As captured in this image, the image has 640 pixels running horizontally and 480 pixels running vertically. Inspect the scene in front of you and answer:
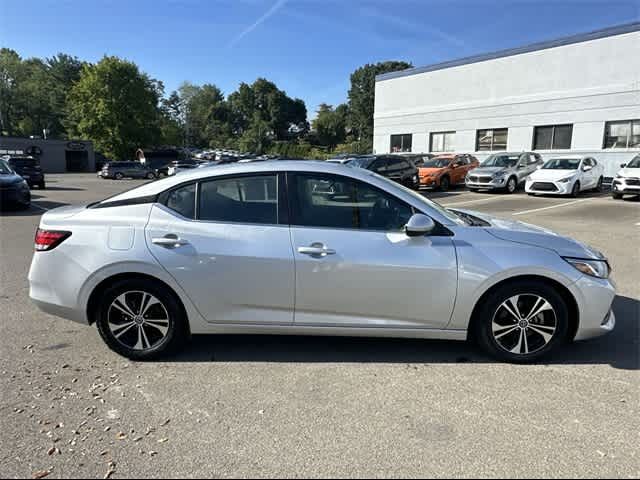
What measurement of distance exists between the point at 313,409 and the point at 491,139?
27.6 meters

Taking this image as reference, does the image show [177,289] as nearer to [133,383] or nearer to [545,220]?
[133,383]

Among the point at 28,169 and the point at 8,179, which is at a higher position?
the point at 28,169

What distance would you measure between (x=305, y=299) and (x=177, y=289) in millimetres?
1010

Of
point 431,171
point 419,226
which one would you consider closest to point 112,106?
point 431,171

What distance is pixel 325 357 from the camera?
3590 mm

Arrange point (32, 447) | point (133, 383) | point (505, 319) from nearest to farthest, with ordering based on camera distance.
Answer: point (32, 447) → point (133, 383) → point (505, 319)

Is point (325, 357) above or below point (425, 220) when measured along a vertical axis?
below

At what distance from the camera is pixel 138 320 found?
3496 mm

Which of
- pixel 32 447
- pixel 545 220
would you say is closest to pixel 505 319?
pixel 32 447

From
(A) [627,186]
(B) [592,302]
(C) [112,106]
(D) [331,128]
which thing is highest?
(D) [331,128]

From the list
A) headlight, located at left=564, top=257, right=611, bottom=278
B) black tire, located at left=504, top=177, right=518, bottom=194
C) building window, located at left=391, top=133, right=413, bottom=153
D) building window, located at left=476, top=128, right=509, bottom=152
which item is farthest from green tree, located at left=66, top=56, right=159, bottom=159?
headlight, located at left=564, top=257, right=611, bottom=278

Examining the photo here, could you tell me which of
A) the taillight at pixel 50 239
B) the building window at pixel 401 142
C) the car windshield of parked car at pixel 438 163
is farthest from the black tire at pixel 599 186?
the taillight at pixel 50 239

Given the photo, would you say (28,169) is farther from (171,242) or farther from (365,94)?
(365,94)

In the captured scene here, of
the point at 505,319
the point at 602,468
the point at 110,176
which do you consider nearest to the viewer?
the point at 602,468
